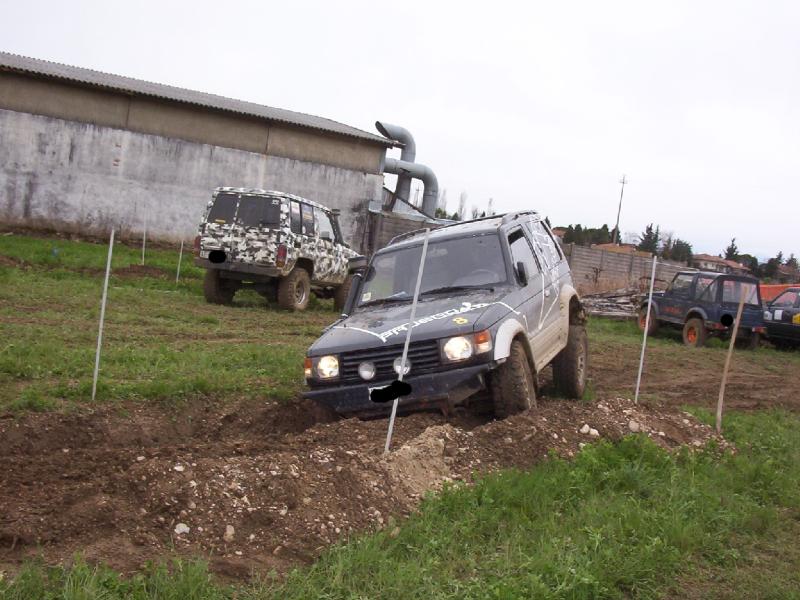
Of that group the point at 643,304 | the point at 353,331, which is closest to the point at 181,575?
the point at 353,331

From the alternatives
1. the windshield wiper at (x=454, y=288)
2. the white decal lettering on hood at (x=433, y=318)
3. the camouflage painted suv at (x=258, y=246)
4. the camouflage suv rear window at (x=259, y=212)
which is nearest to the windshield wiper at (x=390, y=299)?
the windshield wiper at (x=454, y=288)

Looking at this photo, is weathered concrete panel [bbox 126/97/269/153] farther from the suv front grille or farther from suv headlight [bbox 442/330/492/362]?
suv headlight [bbox 442/330/492/362]

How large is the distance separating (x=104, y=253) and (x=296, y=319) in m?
9.08

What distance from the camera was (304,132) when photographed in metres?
26.2

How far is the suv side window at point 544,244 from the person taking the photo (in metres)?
8.36

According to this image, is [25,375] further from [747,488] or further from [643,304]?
[643,304]

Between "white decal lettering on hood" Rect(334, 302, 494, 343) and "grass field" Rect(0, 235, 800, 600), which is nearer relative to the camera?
"grass field" Rect(0, 235, 800, 600)

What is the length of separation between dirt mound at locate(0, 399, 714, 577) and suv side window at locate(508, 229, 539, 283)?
1511mm

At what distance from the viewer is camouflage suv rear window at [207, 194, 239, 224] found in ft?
46.2

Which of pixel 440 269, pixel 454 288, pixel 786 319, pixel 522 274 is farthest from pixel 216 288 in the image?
pixel 786 319

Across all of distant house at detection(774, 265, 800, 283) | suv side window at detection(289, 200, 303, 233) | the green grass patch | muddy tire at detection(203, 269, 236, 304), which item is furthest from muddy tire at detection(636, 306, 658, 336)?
distant house at detection(774, 265, 800, 283)

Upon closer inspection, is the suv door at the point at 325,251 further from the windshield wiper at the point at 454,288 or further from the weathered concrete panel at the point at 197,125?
the weathered concrete panel at the point at 197,125

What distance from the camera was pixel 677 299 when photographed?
1827 cm

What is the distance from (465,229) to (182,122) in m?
19.1
